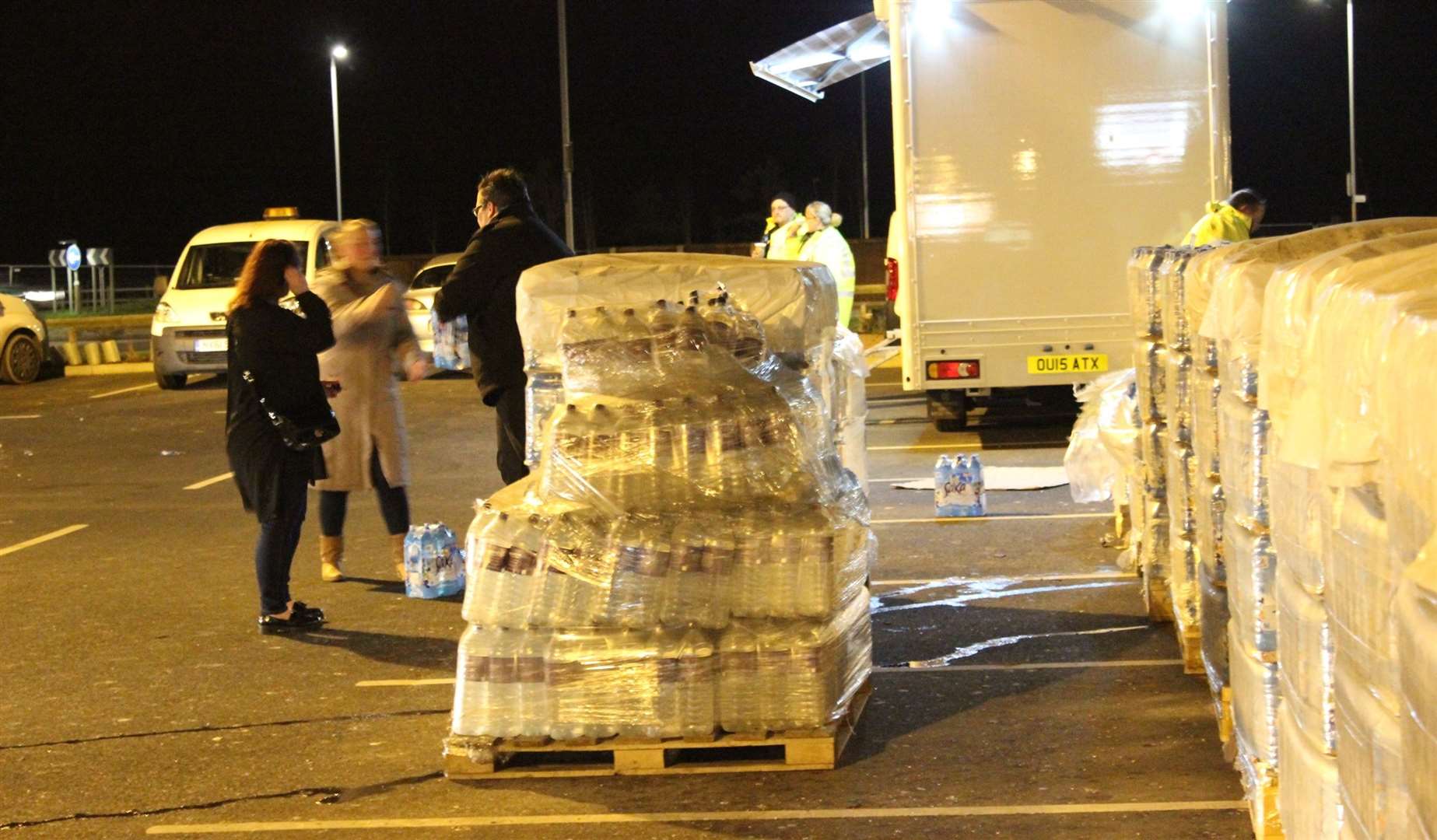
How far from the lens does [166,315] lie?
22344 millimetres

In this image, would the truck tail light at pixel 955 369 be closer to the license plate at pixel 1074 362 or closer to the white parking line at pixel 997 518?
the license plate at pixel 1074 362

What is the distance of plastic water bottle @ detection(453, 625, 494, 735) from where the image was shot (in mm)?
5961

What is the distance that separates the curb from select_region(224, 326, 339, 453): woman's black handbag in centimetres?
1850

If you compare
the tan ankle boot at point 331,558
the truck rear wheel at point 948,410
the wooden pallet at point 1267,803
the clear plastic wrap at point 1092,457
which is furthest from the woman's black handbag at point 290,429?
the truck rear wheel at point 948,410

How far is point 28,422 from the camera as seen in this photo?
61.7 feet

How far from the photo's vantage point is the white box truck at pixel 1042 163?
42.9 ft

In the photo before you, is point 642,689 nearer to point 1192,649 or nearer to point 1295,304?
point 1192,649

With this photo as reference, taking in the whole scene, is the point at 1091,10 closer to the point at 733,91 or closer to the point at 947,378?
the point at 947,378

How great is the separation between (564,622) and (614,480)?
532mm

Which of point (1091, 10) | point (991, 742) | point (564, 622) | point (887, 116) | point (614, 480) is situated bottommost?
point (991, 742)

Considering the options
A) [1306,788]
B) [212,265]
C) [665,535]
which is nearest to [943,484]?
[665,535]

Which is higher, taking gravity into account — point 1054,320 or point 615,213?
point 615,213

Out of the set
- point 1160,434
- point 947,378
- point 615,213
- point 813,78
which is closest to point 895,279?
point 947,378

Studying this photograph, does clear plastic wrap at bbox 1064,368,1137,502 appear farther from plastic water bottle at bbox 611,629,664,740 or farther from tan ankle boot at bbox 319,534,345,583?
plastic water bottle at bbox 611,629,664,740
